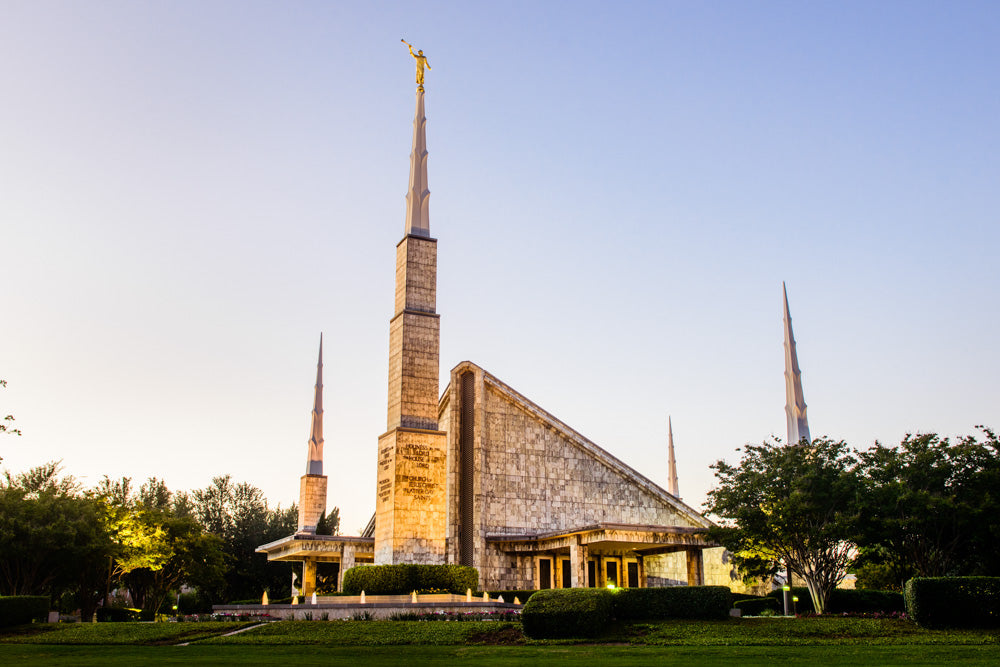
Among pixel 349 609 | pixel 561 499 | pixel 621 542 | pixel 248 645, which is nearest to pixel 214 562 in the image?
pixel 561 499

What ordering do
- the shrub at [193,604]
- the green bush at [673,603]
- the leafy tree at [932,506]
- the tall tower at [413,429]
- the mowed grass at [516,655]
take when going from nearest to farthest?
the mowed grass at [516,655] → the green bush at [673,603] → the leafy tree at [932,506] → the tall tower at [413,429] → the shrub at [193,604]

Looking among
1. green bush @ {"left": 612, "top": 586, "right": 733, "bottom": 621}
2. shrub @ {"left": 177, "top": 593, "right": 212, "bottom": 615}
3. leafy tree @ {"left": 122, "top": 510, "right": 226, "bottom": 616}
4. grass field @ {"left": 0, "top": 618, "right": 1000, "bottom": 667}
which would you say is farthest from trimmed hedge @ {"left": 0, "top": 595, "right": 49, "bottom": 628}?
shrub @ {"left": 177, "top": 593, "right": 212, "bottom": 615}

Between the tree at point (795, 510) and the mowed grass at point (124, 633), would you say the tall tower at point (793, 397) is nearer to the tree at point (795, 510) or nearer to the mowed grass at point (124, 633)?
the tree at point (795, 510)

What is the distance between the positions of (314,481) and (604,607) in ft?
111

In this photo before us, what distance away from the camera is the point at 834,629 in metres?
18.7

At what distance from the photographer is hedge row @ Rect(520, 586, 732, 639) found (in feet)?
59.5

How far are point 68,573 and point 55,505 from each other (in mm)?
4016

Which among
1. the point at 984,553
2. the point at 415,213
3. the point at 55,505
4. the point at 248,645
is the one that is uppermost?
the point at 415,213

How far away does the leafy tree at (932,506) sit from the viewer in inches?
923

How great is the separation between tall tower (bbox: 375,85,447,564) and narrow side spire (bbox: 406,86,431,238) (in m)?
0.07

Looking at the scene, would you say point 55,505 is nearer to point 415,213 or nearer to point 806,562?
point 415,213

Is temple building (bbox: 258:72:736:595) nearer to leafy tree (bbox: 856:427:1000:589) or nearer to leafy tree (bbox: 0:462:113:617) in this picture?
leafy tree (bbox: 856:427:1000:589)

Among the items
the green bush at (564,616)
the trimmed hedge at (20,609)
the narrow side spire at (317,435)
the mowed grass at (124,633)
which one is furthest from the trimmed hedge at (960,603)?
the narrow side spire at (317,435)

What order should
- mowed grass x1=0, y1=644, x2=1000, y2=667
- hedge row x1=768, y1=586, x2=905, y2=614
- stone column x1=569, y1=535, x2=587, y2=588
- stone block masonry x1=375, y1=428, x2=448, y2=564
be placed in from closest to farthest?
mowed grass x1=0, y1=644, x2=1000, y2=667 < stone block masonry x1=375, y1=428, x2=448, y2=564 < hedge row x1=768, y1=586, x2=905, y2=614 < stone column x1=569, y1=535, x2=587, y2=588
